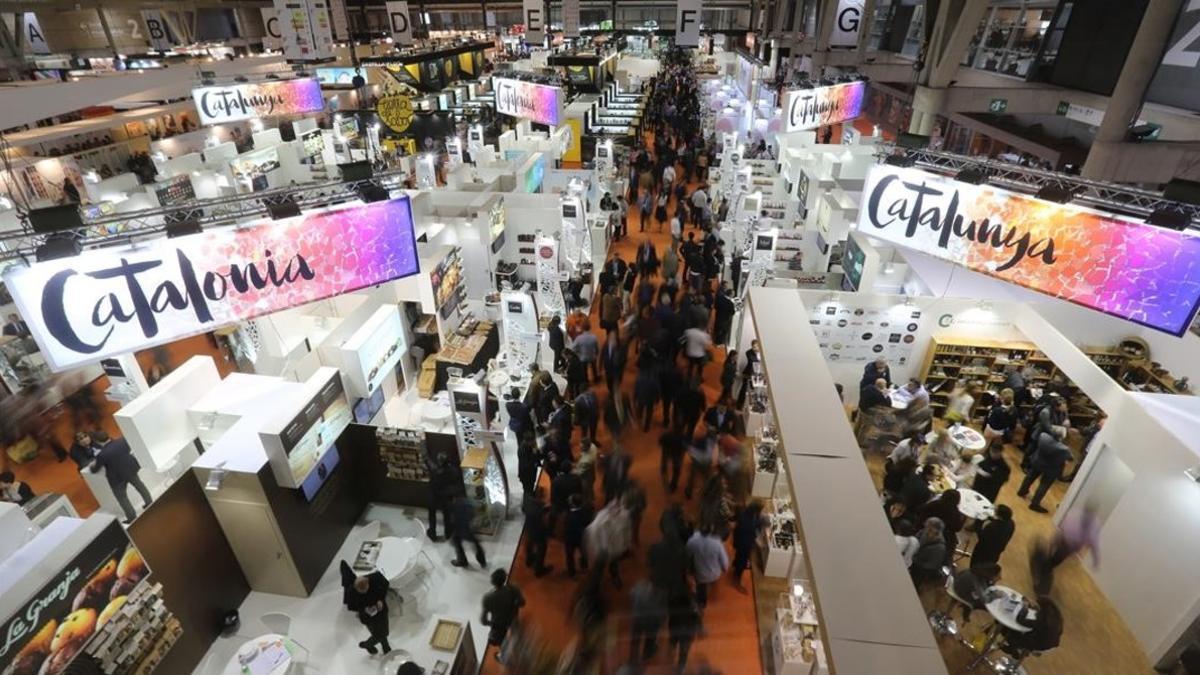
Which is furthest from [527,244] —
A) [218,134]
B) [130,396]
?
[218,134]

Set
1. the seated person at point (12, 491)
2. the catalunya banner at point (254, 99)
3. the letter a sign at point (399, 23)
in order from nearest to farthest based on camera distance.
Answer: the seated person at point (12, 491)
the catalunya banner at point (254, 99)
the letter a sign at point (399, 23)

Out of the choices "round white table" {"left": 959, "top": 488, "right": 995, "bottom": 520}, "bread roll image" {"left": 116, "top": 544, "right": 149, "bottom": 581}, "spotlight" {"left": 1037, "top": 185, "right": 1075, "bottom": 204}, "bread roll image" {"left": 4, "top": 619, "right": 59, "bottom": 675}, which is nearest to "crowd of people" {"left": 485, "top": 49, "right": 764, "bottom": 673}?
"round white table" {"left": 959, "top": 488, "right": 995, "bottom": 520}

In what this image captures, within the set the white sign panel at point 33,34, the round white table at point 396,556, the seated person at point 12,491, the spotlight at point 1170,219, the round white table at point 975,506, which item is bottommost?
the round white table at point 396,556

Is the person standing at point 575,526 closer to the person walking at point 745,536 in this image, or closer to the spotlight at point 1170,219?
the person walking at point 745,536

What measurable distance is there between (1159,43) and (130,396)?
14.8 meters

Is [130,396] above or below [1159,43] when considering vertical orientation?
below

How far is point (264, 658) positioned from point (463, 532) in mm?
2007

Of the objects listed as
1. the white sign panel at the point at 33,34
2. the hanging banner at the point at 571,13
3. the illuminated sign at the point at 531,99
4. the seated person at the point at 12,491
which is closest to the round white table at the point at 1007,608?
the seated person at the point at 12,491

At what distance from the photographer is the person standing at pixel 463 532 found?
6.14 m

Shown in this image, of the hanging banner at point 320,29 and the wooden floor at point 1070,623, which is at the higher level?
the hanging banner at point 320,29

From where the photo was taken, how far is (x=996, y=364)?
28.8 ft

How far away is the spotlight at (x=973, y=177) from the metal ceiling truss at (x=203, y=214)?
5.39m

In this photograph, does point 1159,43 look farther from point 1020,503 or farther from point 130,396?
point 130,396

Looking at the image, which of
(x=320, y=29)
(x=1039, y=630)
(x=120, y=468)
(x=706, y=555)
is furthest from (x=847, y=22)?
(x=120, y=468)
